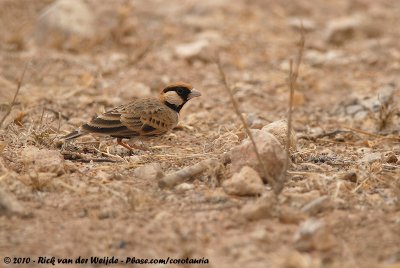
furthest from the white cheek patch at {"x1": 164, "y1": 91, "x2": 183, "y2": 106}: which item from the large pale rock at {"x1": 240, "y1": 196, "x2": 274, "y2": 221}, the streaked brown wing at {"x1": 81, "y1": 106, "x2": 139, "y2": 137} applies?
the large pale rock at {"x1": 240, "y1": 196, "x2": 274, "y2": 221}

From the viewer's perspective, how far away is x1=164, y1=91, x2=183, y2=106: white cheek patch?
6414mm

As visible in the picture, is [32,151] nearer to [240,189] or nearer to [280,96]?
[240,189]

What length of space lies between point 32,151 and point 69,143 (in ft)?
2.20

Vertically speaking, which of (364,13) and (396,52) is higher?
(364,13)

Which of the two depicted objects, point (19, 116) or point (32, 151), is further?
point (19, 116)

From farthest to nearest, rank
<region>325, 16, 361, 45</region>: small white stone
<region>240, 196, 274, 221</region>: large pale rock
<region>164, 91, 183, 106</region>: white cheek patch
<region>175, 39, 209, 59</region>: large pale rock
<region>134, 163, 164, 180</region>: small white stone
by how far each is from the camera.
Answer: <region>325, 16, 361, 45</region>: small white stone
<region>175, 39, 209, 59</region>: large pale rock
<region>164, 91, 183, 106</region>: white cheek patch
<region>134, 163, 164, 180</region>: small white stone
<region>240, 196, 274, 221</region>: large pale rock

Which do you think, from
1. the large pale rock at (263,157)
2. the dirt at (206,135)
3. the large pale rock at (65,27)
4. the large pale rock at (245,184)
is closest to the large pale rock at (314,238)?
the dirt at (206,135)

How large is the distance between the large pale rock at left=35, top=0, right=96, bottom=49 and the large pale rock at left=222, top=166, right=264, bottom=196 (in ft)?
19.7

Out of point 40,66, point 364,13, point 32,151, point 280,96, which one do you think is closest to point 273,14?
point 364,13

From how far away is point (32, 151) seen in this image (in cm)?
523

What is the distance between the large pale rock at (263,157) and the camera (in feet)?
15.7

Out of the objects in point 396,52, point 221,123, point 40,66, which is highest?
point 396,52

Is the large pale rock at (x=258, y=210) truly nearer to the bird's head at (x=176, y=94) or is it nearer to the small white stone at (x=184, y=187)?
the small white stone at (x=184, y=187)

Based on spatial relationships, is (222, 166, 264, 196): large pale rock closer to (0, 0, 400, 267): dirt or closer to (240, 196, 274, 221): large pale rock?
(0, 0, 400, 267): dirt
